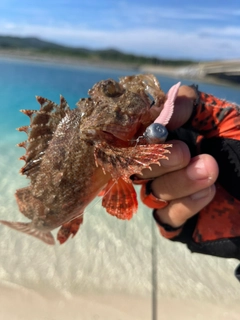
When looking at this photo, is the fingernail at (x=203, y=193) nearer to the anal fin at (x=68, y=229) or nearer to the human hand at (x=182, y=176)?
the human hand at (x=182, y=176)

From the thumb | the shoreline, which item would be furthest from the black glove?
the shoreline

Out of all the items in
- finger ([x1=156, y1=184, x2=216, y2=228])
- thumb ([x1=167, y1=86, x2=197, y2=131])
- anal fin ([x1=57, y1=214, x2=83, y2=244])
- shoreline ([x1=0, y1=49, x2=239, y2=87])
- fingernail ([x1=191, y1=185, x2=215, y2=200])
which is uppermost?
thumb ([x1=167, y1=86, x2=197, y2=131])

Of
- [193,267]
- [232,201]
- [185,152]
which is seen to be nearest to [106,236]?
[193,267]

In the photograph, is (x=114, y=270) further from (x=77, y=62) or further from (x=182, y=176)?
(x=77, y=62)

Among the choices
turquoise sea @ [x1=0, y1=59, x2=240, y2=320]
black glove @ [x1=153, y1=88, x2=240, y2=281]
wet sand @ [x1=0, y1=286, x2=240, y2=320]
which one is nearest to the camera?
black glove @ [x1=153, y1=88, x2=240, y2=281]

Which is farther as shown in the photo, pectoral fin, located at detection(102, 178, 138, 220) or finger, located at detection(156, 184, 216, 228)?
finger, located at detection(156, 184, 216, 228)

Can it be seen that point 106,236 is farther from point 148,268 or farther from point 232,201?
point 232,201

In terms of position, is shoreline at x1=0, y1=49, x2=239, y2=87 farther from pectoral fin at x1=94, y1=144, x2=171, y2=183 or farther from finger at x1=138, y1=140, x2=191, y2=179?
pectoral fin at x1=94, y1=144, x2=171, y2=183

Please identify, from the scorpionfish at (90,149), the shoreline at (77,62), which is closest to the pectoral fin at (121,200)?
the scorpionfish at (90,149)

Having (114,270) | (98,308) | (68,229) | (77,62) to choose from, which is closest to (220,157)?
(68,229)
